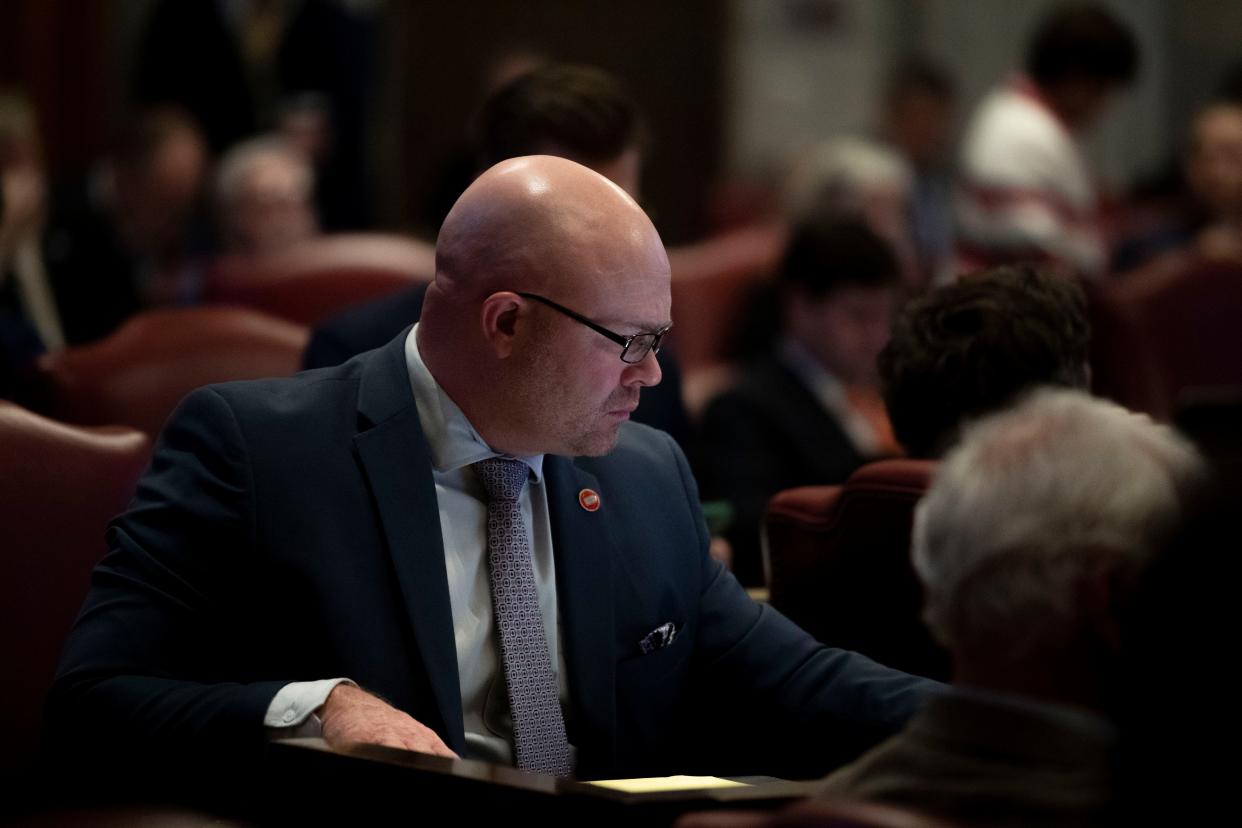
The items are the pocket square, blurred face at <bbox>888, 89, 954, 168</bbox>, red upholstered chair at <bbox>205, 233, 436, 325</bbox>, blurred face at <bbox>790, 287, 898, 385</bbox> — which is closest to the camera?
the pocket square

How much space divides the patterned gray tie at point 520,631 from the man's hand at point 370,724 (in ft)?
0.77

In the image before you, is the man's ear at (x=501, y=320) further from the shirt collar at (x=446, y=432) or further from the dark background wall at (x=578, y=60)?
the dark background wall at (x=578, y=60)

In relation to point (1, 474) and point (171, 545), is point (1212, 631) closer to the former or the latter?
point (171, 545)

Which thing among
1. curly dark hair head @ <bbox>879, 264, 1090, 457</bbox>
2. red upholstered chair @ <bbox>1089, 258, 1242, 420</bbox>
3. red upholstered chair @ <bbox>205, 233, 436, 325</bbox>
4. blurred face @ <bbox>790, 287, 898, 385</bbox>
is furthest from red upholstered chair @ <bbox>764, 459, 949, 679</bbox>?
red upholstered chair @ <bbox>1089, 258, 1242, 420</bbox>

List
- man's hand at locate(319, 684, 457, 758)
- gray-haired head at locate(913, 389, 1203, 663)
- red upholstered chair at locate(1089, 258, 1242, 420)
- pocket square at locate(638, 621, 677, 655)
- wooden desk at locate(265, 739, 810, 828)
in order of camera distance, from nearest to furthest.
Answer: gray-haired head at locate(913, 389, 1203, 663) → wooden desk at locate(265, 739, 810, 828) → man's hand at locate(319, 684, 457, 758) → pocket square at locate(638, 621, 677, 655) → red upholstered chair at locate(1089, 258, 1242, 420)

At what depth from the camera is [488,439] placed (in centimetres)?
217

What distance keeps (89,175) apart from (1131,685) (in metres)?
5.95

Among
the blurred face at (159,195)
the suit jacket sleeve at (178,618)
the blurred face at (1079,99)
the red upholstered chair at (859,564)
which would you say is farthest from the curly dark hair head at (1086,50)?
the suit jacket sleeve at (178,618)

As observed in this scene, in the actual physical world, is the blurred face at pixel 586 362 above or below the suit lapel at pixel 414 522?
above

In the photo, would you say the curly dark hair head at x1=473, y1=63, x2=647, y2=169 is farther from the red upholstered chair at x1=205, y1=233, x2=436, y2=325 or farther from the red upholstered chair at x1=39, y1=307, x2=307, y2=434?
the red upholstered chair at x1=205, y1=233, x2=436, y2=325

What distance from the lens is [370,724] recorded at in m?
1.84

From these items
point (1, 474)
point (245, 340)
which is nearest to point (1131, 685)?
point (1, 474)

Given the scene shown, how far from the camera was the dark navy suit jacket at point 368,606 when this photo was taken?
1957 mm

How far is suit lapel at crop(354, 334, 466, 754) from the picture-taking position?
2051 mm
